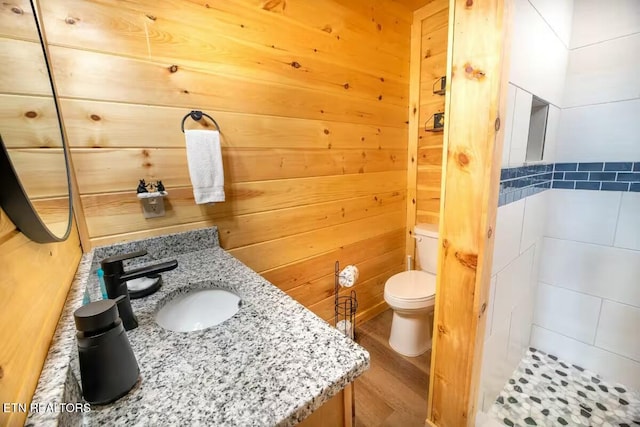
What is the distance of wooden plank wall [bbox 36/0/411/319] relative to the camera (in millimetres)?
980

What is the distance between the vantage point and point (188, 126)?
1168mm

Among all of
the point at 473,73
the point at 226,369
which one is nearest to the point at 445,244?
the point at 473,73

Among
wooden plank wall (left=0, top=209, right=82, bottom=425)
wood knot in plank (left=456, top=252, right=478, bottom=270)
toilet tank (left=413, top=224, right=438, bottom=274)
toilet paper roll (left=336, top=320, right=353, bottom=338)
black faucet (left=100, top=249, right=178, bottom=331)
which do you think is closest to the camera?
wooden plank wall (left=0, top=209, right=82, bottom=425)

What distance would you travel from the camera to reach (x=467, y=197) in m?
0.96

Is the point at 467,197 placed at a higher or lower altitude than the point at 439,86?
lower

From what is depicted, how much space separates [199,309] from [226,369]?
0.45 metres

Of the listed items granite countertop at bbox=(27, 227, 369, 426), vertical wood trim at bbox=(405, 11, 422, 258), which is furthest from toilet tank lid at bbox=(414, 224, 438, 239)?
granite countertop at bbox=(27, 227, 369, 426)

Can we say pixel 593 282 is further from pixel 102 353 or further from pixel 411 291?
pixel 102 353

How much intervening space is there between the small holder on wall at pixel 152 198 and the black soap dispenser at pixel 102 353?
678 millimetres

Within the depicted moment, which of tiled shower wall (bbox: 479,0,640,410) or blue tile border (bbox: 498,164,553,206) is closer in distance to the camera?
blue tile border (bbox: 498,164,553,206)

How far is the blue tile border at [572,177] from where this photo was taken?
1164mm

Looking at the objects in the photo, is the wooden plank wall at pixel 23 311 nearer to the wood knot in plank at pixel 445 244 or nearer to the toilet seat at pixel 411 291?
the wood knot in plank at pixel 445 244

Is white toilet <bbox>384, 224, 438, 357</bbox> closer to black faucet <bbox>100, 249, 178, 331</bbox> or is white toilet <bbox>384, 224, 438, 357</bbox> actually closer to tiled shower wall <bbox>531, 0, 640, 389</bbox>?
tiled shower wall <bbox>531, 0, 640, 389</bbox>

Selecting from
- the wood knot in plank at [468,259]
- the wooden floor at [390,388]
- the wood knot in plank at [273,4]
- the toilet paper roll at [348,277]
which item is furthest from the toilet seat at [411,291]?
the wood knot in plank at [273,4]
